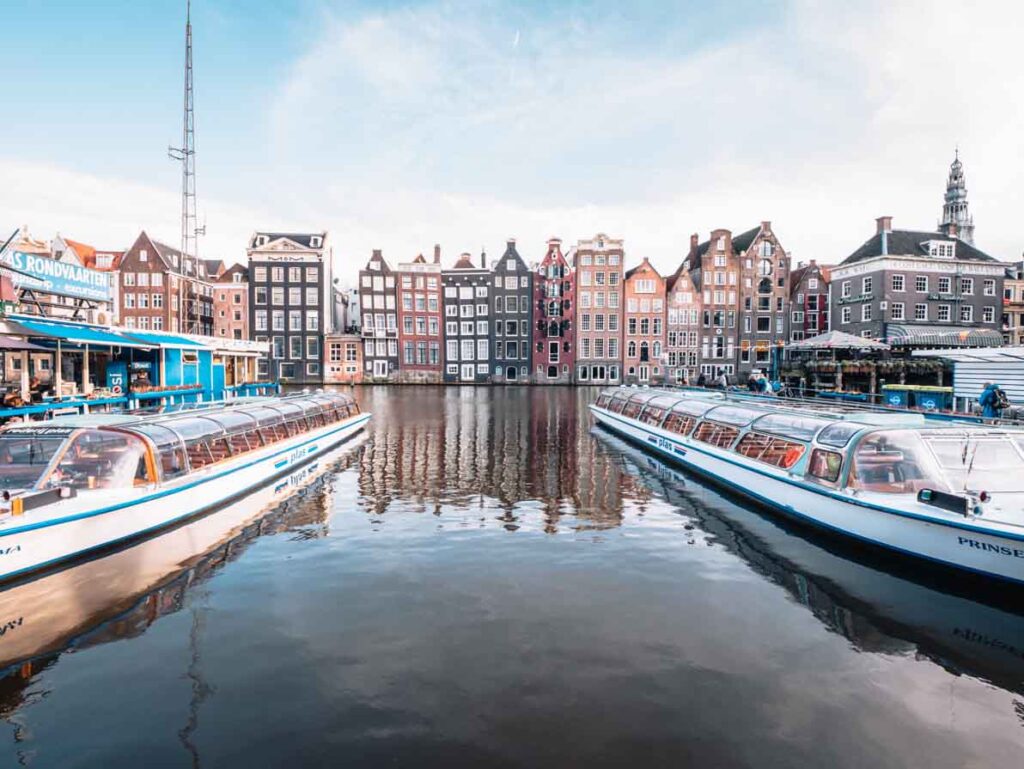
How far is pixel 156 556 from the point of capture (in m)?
11.6

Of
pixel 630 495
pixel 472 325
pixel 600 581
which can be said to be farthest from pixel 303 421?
pixel 472 325

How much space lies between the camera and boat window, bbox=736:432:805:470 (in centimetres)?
1520

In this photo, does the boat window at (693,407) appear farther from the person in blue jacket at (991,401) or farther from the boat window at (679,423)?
the person in blue jacket at (991,401)

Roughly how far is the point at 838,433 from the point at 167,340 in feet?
116

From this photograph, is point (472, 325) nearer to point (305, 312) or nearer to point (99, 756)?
point (305, 312)

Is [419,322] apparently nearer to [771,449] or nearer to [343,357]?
[343,357]

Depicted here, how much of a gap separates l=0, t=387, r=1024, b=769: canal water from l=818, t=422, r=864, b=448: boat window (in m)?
2.40

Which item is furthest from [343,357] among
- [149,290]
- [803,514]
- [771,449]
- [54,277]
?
[803,514]

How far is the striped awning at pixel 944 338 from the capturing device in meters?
45.1

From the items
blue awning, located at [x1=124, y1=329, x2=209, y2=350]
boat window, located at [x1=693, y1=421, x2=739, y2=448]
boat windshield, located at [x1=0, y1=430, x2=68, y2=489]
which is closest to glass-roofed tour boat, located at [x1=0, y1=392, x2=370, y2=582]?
boat windshield, located at [x1=0, y1=430, x2=68, y2=489]

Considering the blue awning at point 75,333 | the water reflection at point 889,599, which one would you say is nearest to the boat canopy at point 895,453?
the water reflection at point 889,599

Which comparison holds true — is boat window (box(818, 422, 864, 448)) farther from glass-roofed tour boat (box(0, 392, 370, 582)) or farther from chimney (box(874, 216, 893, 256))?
chimney (box(874, 216, 893, 256))

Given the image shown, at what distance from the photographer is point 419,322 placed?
3167 inches

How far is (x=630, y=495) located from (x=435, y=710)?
11823 mm
